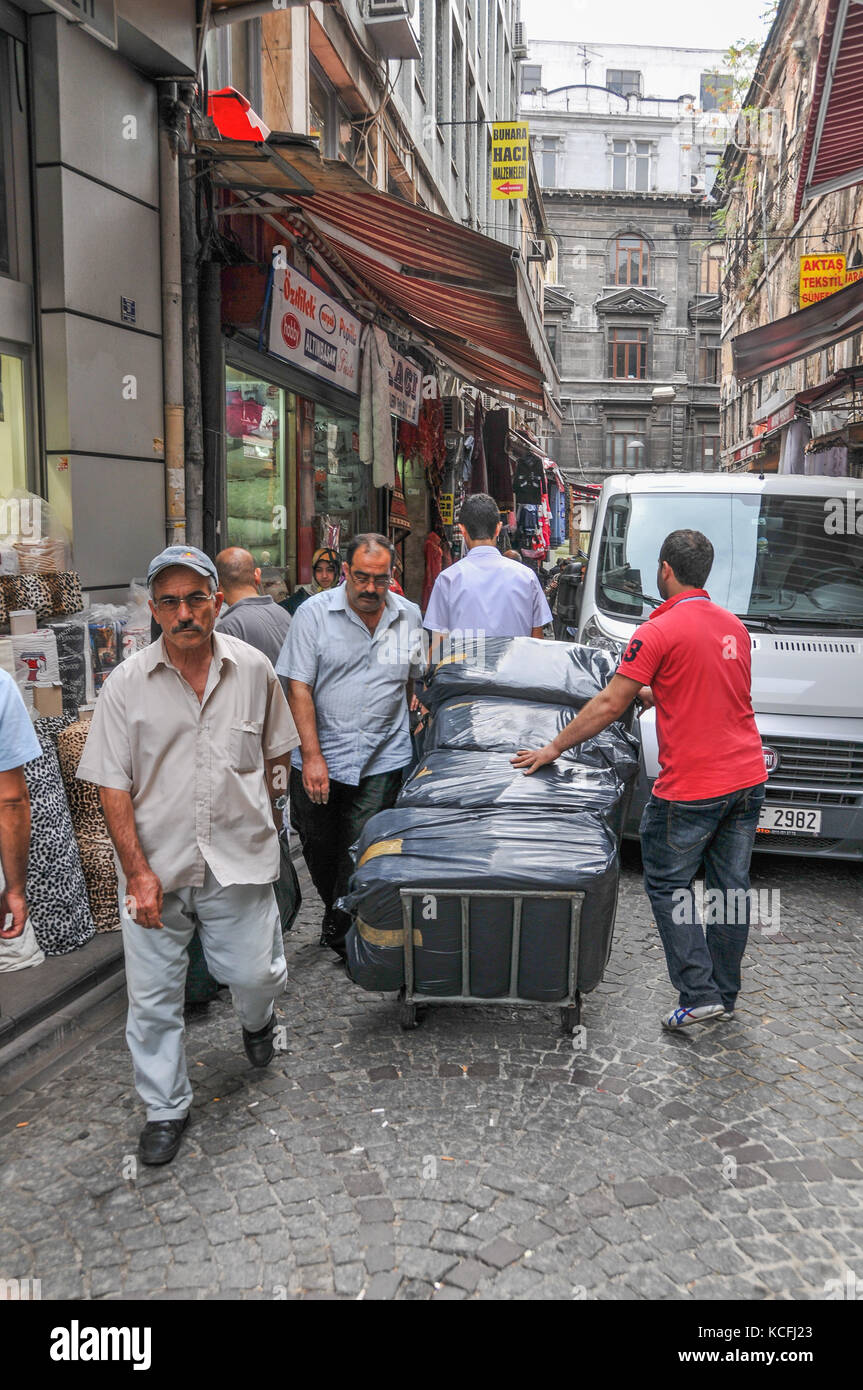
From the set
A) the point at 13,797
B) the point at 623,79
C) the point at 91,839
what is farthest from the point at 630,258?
the point at 13,797

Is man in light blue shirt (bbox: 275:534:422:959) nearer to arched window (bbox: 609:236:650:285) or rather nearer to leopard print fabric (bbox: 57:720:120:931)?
leopard print fabric (bbox: 57:720:120:931)

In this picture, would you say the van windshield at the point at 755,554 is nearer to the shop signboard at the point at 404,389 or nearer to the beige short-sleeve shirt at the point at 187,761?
the beige short-sleeve shirt at the point at 187,761

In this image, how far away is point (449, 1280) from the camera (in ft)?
8.87

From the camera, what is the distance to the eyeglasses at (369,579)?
4672mm

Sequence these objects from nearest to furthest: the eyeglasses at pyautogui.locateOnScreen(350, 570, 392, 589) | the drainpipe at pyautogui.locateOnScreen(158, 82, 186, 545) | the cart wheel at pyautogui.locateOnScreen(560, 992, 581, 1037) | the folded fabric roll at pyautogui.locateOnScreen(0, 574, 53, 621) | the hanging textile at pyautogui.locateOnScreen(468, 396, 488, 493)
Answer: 1. the cart wheel at pyautogui.locateOnScreen(560, 992, 581, 1037)
2. the eyeglasses at pyautogui.locateOnScreen(350, 570, 392, 589)
3. the folded fabric roll at pyautogui.locateOnScreen(0, 574, 53, 621)
4. the drainpipe at pyautogui.locateOnScreen(158, 82, 186, 545)
5. the hanging textile at pyautogui.locateOnScreen(468, 396, 488, 493)

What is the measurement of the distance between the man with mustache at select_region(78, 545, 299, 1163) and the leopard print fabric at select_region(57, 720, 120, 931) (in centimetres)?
176

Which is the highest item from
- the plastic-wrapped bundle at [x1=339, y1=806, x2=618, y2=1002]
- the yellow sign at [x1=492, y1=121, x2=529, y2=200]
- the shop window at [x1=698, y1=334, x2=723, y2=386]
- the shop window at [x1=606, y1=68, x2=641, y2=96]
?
the shop window at [x1=606, y1=68, x2=641, y2=96]

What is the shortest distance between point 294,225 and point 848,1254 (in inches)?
324

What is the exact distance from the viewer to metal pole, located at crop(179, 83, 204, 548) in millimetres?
6996

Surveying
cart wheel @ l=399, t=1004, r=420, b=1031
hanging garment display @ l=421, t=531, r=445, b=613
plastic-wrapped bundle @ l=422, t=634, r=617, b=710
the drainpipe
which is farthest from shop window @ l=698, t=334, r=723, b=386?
cart wheel @ l=399, t=1004, r=420, b=1031

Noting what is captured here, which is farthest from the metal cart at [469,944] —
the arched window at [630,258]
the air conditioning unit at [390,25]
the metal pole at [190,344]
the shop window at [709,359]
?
the arched window at [630,258]

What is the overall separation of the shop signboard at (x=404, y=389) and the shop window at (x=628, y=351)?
146ft
